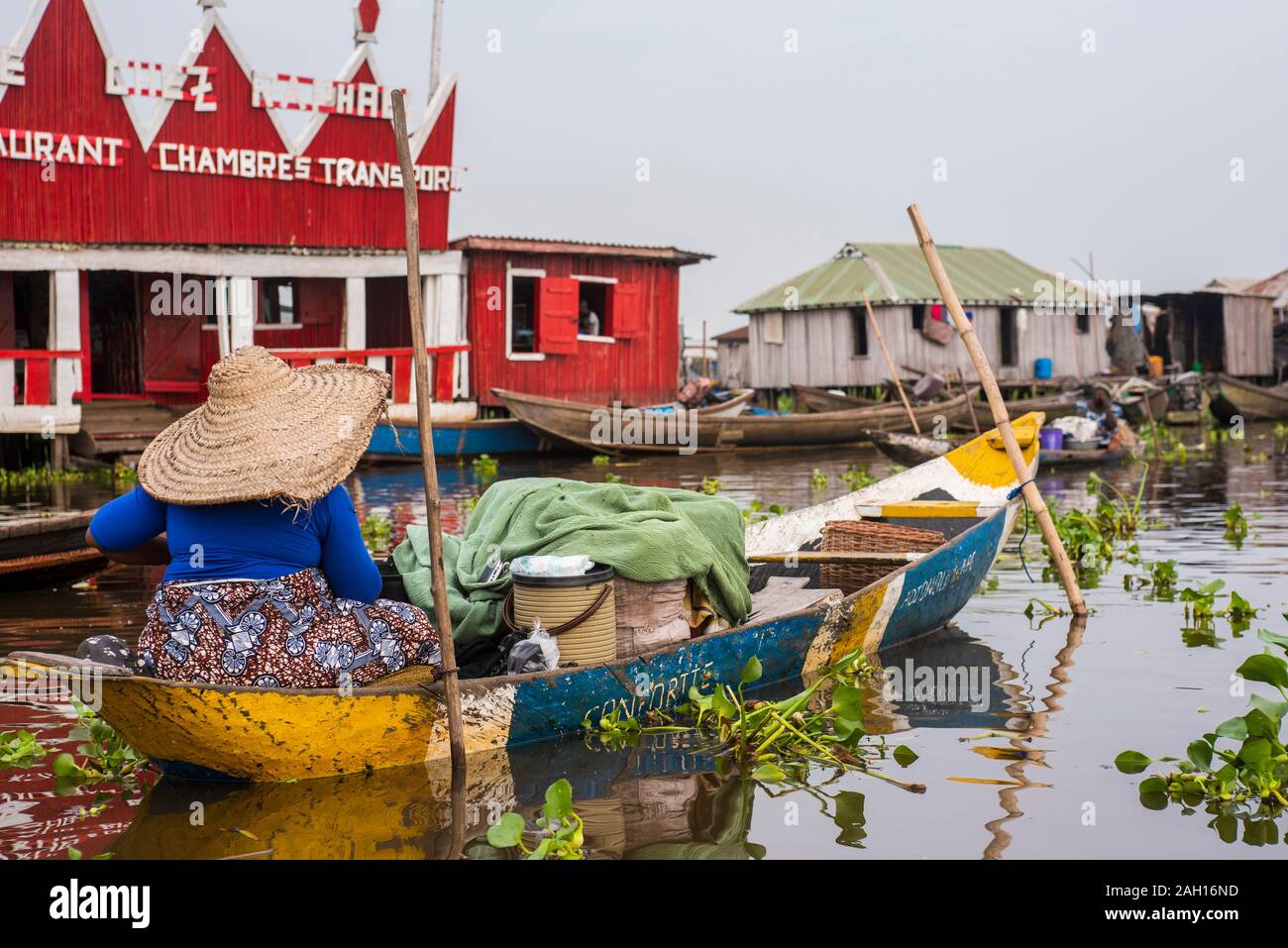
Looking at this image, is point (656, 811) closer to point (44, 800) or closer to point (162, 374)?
point (44, 800)

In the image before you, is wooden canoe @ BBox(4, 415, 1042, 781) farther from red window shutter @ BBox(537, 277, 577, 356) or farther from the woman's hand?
red window shutter @ BBox(537, 277, 577, 356)

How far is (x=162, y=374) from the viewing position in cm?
2036

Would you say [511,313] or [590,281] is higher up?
[590,281]

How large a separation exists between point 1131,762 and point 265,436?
134 inches

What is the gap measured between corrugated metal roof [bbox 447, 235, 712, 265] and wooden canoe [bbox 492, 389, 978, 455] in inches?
93.0

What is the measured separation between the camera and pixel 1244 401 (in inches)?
1111

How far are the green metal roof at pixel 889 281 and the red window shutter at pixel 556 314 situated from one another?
8.41 metres

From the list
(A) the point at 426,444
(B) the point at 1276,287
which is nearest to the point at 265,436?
(A) the point at 426,444

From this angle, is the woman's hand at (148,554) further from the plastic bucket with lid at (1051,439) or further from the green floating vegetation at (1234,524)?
the plastic bucket with lid at (1051,439)

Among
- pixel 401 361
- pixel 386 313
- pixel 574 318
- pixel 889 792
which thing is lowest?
pixel 889 792

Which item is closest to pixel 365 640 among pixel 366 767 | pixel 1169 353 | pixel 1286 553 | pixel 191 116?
pixel 366 767

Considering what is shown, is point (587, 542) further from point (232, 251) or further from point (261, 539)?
point (232, 251)

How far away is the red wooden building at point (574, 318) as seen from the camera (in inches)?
837

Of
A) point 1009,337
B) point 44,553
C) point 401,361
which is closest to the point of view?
point 44,553
